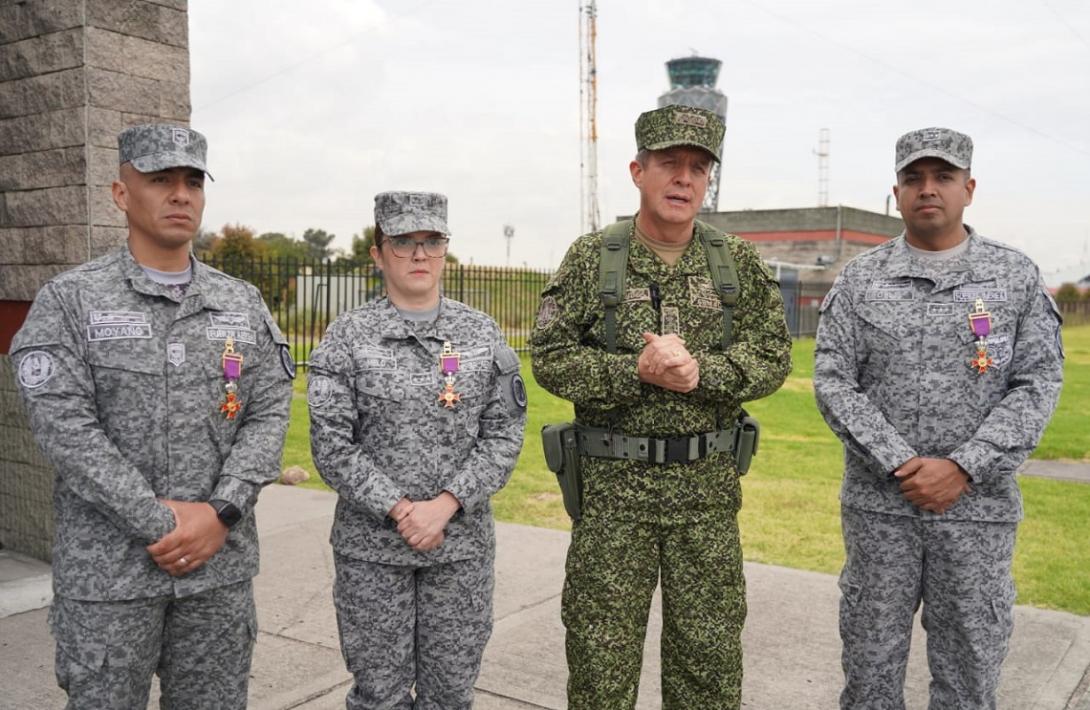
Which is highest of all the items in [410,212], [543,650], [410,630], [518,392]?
[410,212]

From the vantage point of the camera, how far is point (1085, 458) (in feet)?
30.1

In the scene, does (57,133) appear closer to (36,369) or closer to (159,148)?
(159,148)

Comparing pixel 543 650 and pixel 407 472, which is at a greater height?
pixel 407 472

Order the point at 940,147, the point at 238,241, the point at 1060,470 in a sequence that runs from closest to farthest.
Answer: the point at 940,147, the point at 1060,470, the point at 238,241

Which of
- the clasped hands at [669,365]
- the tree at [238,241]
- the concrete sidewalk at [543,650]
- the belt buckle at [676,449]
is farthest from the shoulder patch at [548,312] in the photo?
the tree at [238,241]

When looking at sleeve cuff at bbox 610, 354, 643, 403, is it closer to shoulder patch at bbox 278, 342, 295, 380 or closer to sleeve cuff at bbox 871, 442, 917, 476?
sleeve cuff at bbox 871, 442, 917, 476

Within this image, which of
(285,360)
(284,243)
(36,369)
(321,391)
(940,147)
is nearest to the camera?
(36,369)

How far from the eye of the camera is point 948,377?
9.84 feet

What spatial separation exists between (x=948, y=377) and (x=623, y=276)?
1.07 m

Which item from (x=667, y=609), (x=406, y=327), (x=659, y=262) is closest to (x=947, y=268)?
(x=659, y=262)

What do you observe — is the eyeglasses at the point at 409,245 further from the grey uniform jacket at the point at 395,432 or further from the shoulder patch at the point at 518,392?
the shoulder patch at the point at 518,392

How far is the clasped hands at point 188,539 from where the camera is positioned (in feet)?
8.07

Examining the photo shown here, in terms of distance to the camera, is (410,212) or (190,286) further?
(410,212)

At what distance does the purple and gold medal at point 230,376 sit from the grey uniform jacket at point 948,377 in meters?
1.81
